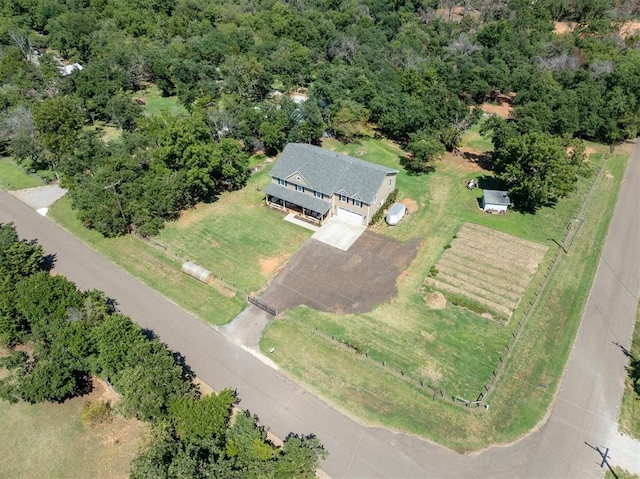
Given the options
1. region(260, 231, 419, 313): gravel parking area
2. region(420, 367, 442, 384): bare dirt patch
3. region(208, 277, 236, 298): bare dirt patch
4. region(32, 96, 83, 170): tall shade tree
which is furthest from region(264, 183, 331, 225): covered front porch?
region(32, 96, 83, 170): tall shade tree

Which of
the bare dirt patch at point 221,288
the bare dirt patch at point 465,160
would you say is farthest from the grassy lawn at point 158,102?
the bare dirt patch at point 465,160

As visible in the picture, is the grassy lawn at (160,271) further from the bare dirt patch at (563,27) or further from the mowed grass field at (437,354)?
the bare dirt patch at (563,27)

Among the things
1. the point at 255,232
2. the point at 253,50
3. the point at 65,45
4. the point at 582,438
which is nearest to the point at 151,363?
the point at 255,232

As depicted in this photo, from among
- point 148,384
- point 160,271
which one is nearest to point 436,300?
point 148,384

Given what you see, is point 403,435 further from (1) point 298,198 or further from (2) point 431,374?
(1) point 298,198

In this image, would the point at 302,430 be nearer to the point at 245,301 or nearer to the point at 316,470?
the point at 316,470

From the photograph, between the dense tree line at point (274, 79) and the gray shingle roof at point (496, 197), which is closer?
the gray shingle roof at point (496, 197)
